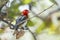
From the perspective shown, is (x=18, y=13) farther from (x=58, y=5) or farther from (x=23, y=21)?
(x=58, y=5)

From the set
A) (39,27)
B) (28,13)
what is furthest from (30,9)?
(39,27)

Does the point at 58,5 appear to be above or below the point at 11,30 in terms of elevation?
above

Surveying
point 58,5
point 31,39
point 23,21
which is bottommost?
point 31,39

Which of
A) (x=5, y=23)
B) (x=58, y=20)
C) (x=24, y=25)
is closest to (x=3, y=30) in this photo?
(x=5, y=23)

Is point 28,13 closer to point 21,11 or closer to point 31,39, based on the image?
point 21,11

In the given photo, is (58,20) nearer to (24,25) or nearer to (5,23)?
(24,25)

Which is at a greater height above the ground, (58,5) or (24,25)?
(58,5)

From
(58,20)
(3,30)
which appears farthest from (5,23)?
(58,20)
